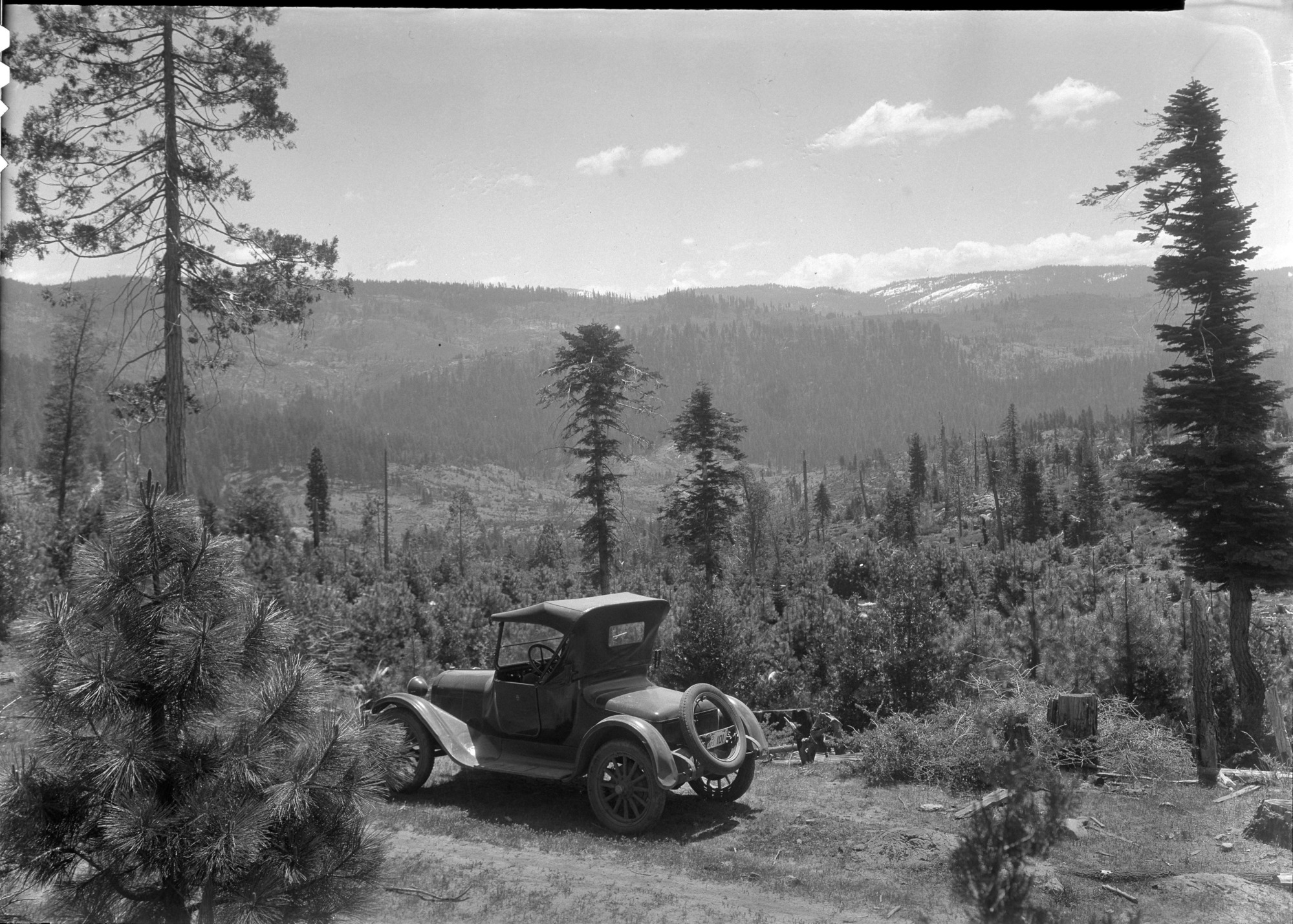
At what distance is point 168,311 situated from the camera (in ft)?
32.6

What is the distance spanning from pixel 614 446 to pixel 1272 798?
20426 mm

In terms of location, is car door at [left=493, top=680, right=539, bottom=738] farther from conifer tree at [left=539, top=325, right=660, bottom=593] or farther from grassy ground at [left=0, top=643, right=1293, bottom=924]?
conifer tree at [left=539, top=325, right=660, bottom=593]

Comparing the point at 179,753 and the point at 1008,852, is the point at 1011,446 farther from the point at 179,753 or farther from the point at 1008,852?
the point at 179,753

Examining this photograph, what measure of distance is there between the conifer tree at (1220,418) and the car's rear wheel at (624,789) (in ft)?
47.5

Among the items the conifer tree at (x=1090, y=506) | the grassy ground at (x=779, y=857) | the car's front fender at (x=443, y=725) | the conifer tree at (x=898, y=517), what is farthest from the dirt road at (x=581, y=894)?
the conifer tree at (x=1090, y=506)

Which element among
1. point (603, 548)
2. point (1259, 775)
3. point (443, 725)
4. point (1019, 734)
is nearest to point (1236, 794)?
point (1259, 775)

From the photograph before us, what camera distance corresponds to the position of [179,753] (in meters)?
4.10

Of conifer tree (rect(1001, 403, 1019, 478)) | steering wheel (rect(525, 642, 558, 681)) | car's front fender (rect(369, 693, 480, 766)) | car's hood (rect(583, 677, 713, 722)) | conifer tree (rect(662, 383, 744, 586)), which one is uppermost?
conifer tree (rect(1001, 403, 1019, 478))

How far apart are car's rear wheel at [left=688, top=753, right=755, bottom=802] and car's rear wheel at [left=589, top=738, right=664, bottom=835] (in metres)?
0.76

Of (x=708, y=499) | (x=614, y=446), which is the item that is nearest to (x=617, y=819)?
(x=614, y=446)

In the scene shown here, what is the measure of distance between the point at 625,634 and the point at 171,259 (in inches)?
262

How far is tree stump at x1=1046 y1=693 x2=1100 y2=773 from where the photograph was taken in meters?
9.60

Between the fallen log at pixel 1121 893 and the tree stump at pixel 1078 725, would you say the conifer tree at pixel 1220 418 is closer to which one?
the tree stump at pixel 1078 725

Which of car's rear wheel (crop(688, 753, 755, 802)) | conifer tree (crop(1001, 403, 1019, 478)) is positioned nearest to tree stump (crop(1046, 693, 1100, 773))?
car's rear wheel (crop(688, 753, 755, 802))
